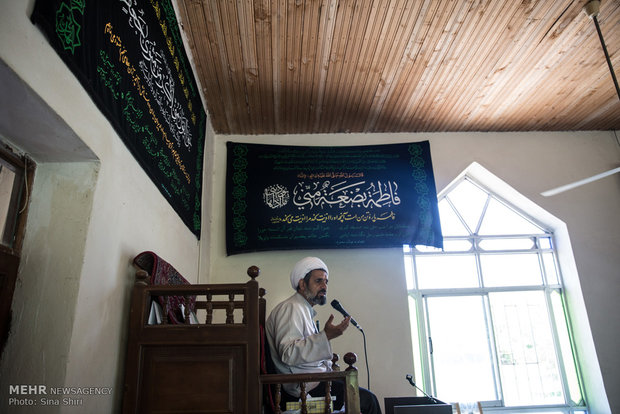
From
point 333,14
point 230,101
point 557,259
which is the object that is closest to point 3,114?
point 333,14

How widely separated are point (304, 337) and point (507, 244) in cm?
367

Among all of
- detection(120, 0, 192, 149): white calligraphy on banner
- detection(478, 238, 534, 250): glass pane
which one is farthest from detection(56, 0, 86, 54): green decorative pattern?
detection(478, 238, 534, 250): glass pane

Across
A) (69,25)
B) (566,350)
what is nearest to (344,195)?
(566,350)

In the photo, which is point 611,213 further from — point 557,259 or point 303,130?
point 303,130

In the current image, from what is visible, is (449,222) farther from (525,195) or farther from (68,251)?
(68,251)

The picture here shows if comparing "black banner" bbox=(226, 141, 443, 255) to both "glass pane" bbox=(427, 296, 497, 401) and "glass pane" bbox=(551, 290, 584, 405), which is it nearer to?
"glass pane" bbox=(427, 296, 497, 401)

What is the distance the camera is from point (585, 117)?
5.23 metres

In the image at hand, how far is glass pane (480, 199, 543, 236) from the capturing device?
17.9 feet

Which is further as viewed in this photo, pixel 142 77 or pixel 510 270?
pixel 510 270

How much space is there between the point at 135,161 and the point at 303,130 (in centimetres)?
296

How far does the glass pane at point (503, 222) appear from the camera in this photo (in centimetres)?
544

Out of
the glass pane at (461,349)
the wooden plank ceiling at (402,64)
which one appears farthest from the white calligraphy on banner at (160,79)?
the glass pane at (461,349)

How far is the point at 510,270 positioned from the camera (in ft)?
17.4

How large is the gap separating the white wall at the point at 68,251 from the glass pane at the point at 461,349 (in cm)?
360
